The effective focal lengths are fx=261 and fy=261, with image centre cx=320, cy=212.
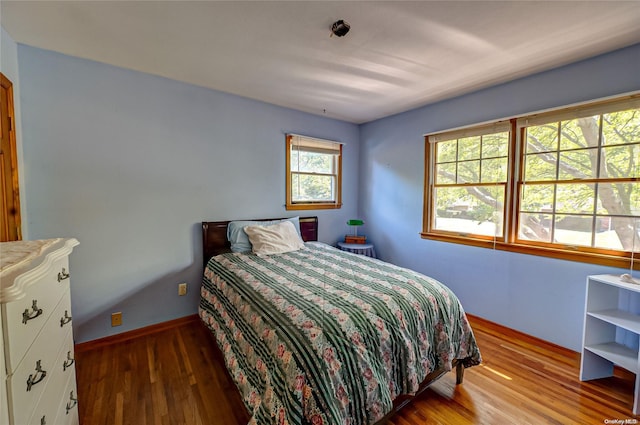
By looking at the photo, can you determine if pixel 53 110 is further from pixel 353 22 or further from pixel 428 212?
pixel 428 212

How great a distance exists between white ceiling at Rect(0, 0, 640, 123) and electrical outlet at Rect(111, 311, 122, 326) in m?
2.20

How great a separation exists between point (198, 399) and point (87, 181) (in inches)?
77.2

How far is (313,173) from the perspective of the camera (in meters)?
3.60

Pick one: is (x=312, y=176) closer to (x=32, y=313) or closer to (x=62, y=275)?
(x=62, y=275)

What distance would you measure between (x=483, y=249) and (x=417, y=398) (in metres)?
1.67

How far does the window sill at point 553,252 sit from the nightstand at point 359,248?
36.3 inches

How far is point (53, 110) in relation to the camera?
2068mm

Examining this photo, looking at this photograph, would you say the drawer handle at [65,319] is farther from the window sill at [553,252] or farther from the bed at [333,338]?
the window sill at [553,252]

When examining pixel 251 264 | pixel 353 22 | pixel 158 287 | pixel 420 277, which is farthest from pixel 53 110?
pixel 420 277

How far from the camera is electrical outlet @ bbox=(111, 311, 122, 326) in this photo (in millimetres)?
2346

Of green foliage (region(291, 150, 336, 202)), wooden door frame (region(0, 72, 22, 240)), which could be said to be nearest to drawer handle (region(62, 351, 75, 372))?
wooden door frame (region(0, 72, 22, 240))

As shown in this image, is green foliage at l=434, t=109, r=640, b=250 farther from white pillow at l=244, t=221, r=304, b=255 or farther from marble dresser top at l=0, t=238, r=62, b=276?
marble dresser top at l=0, t=238, r=62, b=276

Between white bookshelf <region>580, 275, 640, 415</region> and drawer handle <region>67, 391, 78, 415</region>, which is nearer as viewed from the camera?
drawer handle <region>67, 391, 78, 415</region>

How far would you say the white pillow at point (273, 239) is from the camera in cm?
267
